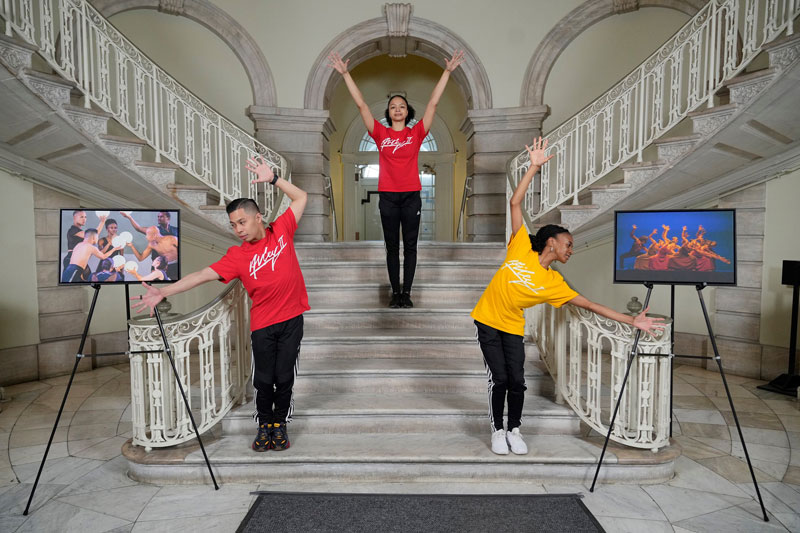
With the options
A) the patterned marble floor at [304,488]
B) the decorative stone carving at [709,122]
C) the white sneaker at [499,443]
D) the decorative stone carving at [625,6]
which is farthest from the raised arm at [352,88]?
the decorative stone carving at [625,6]

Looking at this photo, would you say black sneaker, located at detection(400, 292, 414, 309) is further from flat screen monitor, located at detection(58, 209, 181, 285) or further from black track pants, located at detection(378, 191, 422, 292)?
flat screen monitor, located at detection(58, 209, 181, 285)

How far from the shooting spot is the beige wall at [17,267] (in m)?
4.59

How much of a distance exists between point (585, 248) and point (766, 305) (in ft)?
6.57

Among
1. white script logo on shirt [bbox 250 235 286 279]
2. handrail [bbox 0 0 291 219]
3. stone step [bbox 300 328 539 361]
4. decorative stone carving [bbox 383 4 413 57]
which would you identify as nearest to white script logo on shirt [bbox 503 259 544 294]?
stone step [bbox 300 328 539 361]

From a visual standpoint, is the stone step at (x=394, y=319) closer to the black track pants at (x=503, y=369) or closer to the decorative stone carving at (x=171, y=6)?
the black track pants at (x=503, y=369)

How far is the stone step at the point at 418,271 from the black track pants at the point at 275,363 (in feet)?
6.39

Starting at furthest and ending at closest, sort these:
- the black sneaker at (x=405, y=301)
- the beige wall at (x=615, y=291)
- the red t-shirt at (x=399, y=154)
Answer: the beige wall at (x=615, y=291) < the black sneaker at (x=405, y=301) < the red t-shirt at (x=399, y=154)

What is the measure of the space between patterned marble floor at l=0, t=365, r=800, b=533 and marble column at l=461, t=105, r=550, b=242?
11.9 ft

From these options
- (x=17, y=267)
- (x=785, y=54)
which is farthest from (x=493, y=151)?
(x=17, y=267)

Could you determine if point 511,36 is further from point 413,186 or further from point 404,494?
point 404,494

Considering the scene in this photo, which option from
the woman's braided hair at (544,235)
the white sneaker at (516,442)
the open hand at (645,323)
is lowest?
the white sneaker at (516,442)

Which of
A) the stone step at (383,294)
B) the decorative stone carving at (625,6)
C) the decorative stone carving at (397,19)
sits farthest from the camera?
the decorative stone carving at (397,19)

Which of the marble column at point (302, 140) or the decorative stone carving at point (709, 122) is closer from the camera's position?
the decorative stone carving at point (709, 122)

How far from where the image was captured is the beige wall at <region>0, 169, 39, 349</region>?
4.59m
